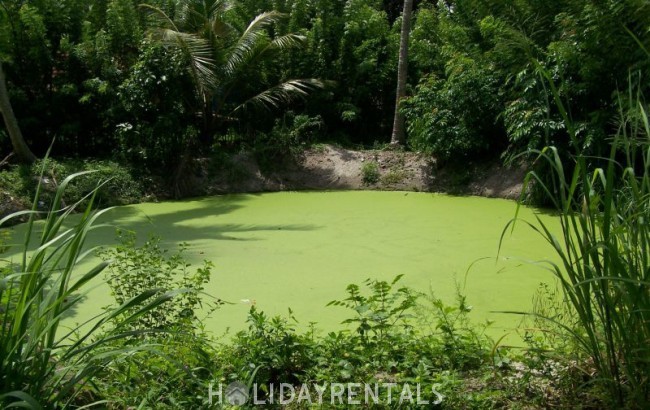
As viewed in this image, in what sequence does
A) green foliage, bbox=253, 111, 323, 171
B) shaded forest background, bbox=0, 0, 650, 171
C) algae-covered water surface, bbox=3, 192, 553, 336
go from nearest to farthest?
algae-covered water surface, bbox=3, 192, 553, 336 → shaded forest background, bbox=0, 0, 650, 171 → green foliage, bbox=253, 111, 323, 171

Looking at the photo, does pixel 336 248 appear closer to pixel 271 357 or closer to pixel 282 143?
pixel 271 357

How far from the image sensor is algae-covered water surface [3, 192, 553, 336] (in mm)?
3549

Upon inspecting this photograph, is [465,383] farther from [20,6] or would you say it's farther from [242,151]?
[20,6]

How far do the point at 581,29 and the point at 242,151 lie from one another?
481cm

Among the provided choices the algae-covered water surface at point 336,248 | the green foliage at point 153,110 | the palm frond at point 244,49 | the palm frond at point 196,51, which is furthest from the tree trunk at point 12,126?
the palm frond at point 244,49

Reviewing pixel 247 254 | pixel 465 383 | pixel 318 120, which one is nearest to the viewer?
pixel 465 383

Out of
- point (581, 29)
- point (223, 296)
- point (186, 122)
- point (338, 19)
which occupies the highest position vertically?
point (338, 19)

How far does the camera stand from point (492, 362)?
203 centimetres

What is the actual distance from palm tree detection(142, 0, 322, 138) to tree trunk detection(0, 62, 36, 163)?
2155 millimetres

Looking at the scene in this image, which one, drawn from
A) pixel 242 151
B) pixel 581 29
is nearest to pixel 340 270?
pixel 581 29

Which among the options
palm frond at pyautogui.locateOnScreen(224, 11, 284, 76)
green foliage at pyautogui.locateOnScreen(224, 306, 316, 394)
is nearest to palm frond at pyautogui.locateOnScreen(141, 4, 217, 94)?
palm frond at pyautogui.locateOnScreen(224, 11, 284, 76)

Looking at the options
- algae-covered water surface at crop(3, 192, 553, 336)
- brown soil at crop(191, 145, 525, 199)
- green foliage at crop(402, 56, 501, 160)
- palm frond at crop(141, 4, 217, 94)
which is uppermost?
palm frond at crop(141, 4, 217, 94)

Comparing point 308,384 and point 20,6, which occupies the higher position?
point 20,6

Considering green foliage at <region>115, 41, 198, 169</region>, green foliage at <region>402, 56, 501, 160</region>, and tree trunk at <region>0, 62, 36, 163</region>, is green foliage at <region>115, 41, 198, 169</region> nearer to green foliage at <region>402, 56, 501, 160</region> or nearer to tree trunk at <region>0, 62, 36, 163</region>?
tree trunk at <region>0, 62, 36, 163</region>
